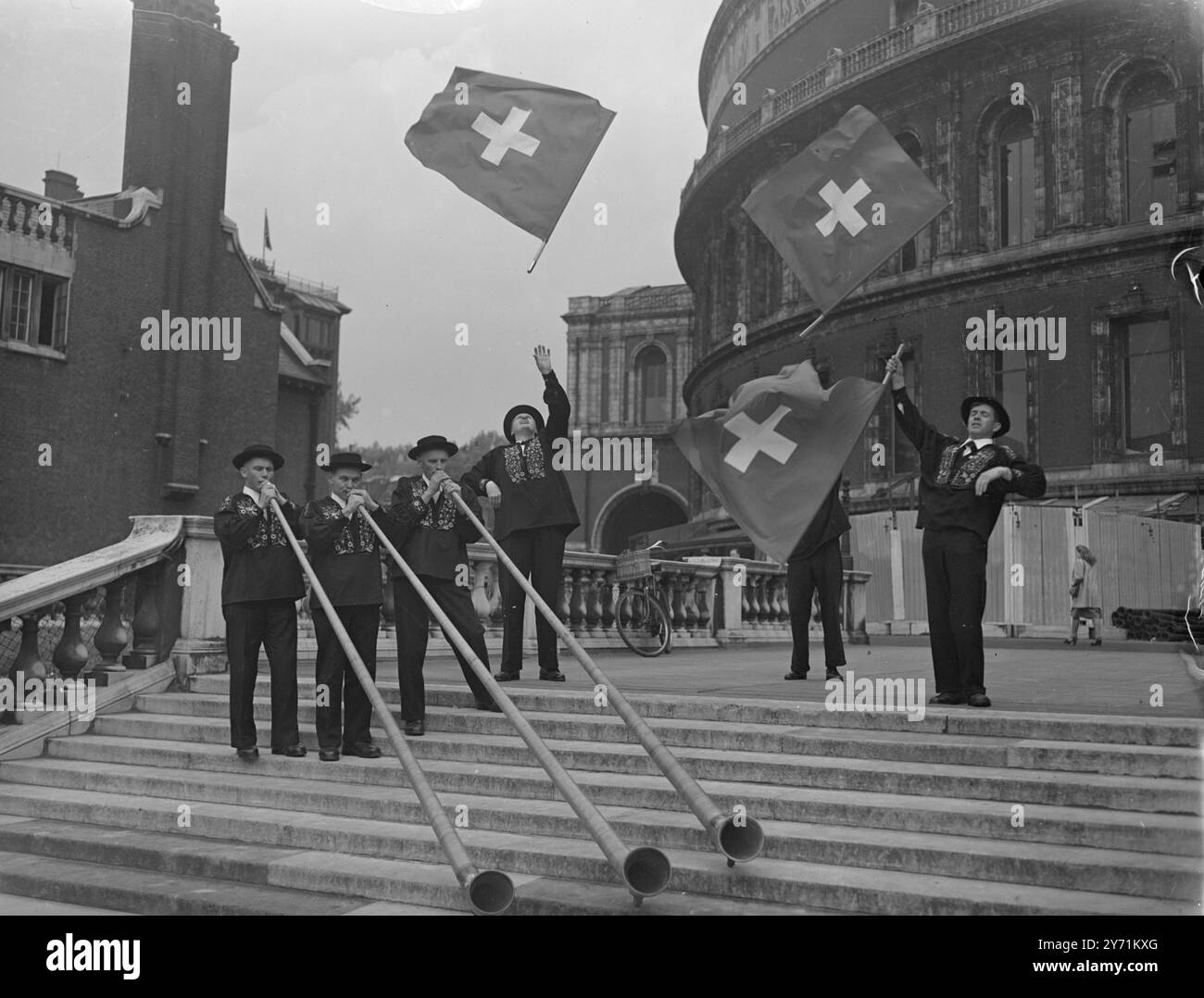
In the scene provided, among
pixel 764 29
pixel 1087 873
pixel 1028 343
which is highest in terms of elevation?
pixel 764 29

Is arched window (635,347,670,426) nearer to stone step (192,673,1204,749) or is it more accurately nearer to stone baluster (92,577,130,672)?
stone baluster (92,577,130,672)

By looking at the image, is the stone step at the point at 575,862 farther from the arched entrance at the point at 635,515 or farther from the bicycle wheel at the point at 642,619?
the arched entrance at the point at 635,515

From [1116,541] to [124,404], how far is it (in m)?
23.5

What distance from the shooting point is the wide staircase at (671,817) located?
5.52 m

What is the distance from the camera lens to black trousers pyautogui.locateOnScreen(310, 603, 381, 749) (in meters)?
8.09

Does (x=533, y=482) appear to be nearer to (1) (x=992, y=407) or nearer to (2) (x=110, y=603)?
(2) (x=110, y=603)

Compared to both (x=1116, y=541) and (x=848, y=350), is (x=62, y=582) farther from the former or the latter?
(x=848, y=350)

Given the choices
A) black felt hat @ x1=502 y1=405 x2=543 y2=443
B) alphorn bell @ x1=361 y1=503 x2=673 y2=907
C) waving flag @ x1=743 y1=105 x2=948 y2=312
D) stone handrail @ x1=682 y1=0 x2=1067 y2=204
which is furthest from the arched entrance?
alphorn bell @ x1=361 y1=503 x2=673 y2=907

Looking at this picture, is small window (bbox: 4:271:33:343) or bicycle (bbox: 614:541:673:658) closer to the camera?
bicycle (bbox: 614:541:673:658)

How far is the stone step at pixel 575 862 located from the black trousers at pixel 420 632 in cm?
127

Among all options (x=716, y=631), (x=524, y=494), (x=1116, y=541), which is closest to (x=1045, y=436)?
(x=1116, y=541)

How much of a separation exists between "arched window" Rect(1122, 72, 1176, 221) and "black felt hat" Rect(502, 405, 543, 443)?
27.5 meters

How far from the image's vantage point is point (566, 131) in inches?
374

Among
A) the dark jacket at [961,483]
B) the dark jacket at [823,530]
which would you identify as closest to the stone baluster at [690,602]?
the dark jacket at [823,530]
